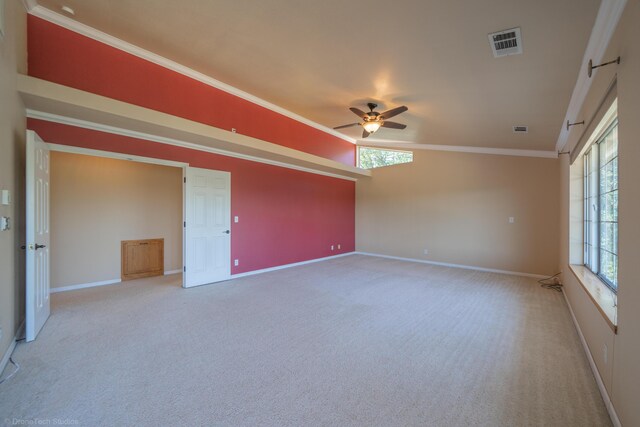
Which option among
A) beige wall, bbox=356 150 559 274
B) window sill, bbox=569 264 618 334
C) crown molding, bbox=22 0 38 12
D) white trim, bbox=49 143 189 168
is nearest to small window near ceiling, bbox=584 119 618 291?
window sill, bbox=569 264 618 334

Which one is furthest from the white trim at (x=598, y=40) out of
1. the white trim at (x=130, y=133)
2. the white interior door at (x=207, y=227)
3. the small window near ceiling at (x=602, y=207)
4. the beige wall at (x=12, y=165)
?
the white interior door at (x=207, y=227)

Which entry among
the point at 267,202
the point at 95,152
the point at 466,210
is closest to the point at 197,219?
the point at 267,202

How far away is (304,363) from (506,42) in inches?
130

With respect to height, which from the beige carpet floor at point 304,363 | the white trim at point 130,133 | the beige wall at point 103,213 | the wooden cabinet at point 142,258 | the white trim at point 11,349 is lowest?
the beige carpet floor at point 304,363

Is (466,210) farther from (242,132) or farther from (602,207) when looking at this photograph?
(242,132)

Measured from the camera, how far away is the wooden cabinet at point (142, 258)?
209 inches

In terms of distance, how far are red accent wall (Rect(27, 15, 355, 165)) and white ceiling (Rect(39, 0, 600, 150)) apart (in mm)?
277

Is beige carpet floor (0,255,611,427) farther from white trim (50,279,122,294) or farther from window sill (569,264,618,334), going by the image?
window sill (569,264,618,334)

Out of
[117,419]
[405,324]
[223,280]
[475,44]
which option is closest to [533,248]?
[405,324]

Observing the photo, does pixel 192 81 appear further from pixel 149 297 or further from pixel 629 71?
pixel 629 71

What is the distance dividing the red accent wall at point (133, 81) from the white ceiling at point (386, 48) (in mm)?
277

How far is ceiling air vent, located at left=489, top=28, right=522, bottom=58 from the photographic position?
2293mm

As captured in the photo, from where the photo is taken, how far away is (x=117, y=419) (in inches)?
69.1

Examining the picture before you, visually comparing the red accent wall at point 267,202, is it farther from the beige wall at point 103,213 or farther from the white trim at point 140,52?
the beige wall at point 103,213
